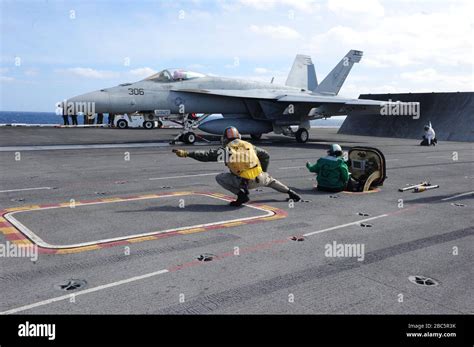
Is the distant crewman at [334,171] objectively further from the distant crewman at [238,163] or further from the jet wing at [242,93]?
the jet wing at [242,93]

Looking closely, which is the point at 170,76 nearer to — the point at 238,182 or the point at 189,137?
the point at 189,137

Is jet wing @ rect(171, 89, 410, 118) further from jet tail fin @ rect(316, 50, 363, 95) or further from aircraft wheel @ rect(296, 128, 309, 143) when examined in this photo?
jet tail fin @ rect(316, 50, 363, 95)

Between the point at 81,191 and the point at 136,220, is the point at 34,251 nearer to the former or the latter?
the point at 136,220

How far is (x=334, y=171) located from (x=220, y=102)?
1415 centimetres

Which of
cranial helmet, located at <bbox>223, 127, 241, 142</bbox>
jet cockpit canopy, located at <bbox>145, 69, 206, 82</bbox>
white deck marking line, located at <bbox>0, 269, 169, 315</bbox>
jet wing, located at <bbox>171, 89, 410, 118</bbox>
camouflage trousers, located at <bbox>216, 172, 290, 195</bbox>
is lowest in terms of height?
white deck marking line, located at <bbox>0, 269, 169, 315</bbox>

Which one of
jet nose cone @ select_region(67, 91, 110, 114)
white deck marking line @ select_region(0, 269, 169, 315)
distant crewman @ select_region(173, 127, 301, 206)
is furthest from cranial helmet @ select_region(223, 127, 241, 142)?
jet nose cone @ select_region(67, 91, 110, 114)

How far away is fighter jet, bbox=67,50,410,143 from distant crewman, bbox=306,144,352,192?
1204 centimetres

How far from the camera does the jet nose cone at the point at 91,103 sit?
61.2ft

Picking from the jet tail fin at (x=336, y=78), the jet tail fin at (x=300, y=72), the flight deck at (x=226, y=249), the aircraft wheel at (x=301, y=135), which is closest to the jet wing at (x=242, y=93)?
the aircraft wheel at (x=301, y=135)

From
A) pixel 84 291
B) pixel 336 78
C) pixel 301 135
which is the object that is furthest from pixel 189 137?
pixel 84 291

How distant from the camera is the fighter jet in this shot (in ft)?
65.9

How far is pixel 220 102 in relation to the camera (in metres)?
23.1

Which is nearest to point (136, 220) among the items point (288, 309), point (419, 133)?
point (288, 309)
